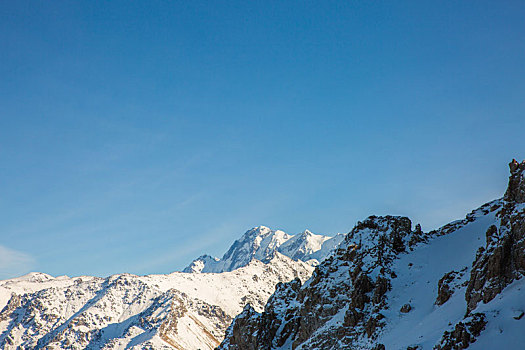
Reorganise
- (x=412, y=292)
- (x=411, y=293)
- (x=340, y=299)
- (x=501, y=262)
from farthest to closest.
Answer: (x=340, y=299) < (x=412, y=292) < (x=411, y=293) < (x=501, y=262)

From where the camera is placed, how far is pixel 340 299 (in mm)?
77000

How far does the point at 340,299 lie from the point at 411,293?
15189 mm

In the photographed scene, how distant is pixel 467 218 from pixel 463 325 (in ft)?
132

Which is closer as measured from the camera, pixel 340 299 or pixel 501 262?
pixel 501 262

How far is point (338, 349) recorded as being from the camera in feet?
215

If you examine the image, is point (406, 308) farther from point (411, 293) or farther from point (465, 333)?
point (465, 333)

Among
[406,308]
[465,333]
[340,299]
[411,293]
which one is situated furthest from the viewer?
[340,299]

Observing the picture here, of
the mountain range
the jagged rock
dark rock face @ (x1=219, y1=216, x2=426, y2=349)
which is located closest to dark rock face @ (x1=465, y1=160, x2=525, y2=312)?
the mountain range

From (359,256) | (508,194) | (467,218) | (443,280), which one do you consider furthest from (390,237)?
(508,194)

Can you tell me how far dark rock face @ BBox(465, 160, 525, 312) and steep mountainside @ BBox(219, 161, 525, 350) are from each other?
100mm

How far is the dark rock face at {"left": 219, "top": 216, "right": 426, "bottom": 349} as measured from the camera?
67188mm

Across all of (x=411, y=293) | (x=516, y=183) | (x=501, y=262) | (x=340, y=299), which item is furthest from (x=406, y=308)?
(x=516, y=183)

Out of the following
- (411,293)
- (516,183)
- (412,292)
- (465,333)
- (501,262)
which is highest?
(516,183)

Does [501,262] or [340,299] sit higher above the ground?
[340,299]
